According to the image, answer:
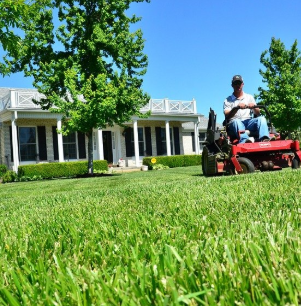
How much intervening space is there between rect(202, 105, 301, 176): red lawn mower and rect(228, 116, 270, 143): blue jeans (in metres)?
0.13

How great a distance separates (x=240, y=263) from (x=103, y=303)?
463mm

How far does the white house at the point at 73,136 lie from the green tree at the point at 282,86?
644 centimetres

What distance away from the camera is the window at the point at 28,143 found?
23719mm

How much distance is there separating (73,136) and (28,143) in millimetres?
2948

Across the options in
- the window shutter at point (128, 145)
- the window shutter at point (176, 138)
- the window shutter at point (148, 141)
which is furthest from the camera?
the window shutter at point (176, 138)

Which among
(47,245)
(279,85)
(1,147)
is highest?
(279,85)

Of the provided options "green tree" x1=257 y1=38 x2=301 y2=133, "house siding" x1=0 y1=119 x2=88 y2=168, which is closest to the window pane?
"house siding" x1=0 y1=119 x2=88 y2=168

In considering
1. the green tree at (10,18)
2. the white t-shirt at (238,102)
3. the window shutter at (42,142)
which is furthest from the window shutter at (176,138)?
the white t-shirt at (238,102)

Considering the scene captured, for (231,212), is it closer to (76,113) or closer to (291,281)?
(291,281)

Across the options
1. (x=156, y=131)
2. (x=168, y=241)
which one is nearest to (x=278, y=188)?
(x=168, y=241)

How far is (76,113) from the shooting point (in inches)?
630

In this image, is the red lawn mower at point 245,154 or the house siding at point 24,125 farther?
the house siding at point 24,125

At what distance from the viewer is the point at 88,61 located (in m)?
17.0

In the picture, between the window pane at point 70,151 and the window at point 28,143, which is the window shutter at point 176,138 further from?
the window at point 28,143
